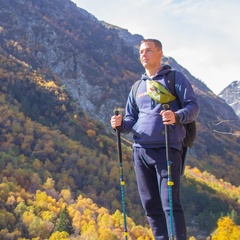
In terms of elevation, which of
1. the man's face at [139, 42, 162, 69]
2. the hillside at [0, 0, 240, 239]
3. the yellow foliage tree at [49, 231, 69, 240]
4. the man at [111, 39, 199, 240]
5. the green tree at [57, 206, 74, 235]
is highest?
the hillside at [0, 0, 240, 239]

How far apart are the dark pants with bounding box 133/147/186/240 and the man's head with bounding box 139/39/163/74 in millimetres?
881

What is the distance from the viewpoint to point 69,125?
3720 inches

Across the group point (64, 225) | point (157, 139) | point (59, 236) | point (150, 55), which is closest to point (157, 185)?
point (157, 139)

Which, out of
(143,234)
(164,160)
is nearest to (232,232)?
(143,234)

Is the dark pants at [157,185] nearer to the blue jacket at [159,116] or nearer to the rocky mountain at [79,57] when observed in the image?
the blue jacket at [159,116]

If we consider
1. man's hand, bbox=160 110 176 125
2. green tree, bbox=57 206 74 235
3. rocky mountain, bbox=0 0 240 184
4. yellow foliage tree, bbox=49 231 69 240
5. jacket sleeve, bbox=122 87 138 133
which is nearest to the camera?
man's hand, bbox=160 110 176 125

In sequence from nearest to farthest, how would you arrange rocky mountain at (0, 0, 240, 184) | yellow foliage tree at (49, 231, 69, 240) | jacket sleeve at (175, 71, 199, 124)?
jacket sleeve at (175, 71, 199, 124), yellow foliage tree at (49, 231, 69, 240), rocky mountain at (0, 0, 240, 184)

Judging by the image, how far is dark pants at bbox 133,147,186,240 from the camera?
3.53m

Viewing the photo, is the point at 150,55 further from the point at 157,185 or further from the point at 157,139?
the point at 157,185

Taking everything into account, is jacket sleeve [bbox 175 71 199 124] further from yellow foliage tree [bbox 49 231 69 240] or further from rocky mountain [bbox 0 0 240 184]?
rocky mountain [bbox 0 0 240 184]

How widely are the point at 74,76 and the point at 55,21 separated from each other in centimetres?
2702

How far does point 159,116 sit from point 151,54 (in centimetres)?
68

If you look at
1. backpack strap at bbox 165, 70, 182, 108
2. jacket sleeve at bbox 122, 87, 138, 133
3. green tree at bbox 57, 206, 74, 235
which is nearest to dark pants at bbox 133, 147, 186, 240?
jacket sleeve at bbox 122, 87, 138, 133

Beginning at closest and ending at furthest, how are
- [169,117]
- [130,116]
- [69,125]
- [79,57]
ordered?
1. [169,117]
2. [130,116]
3. [69,125]
4. [79,57]
